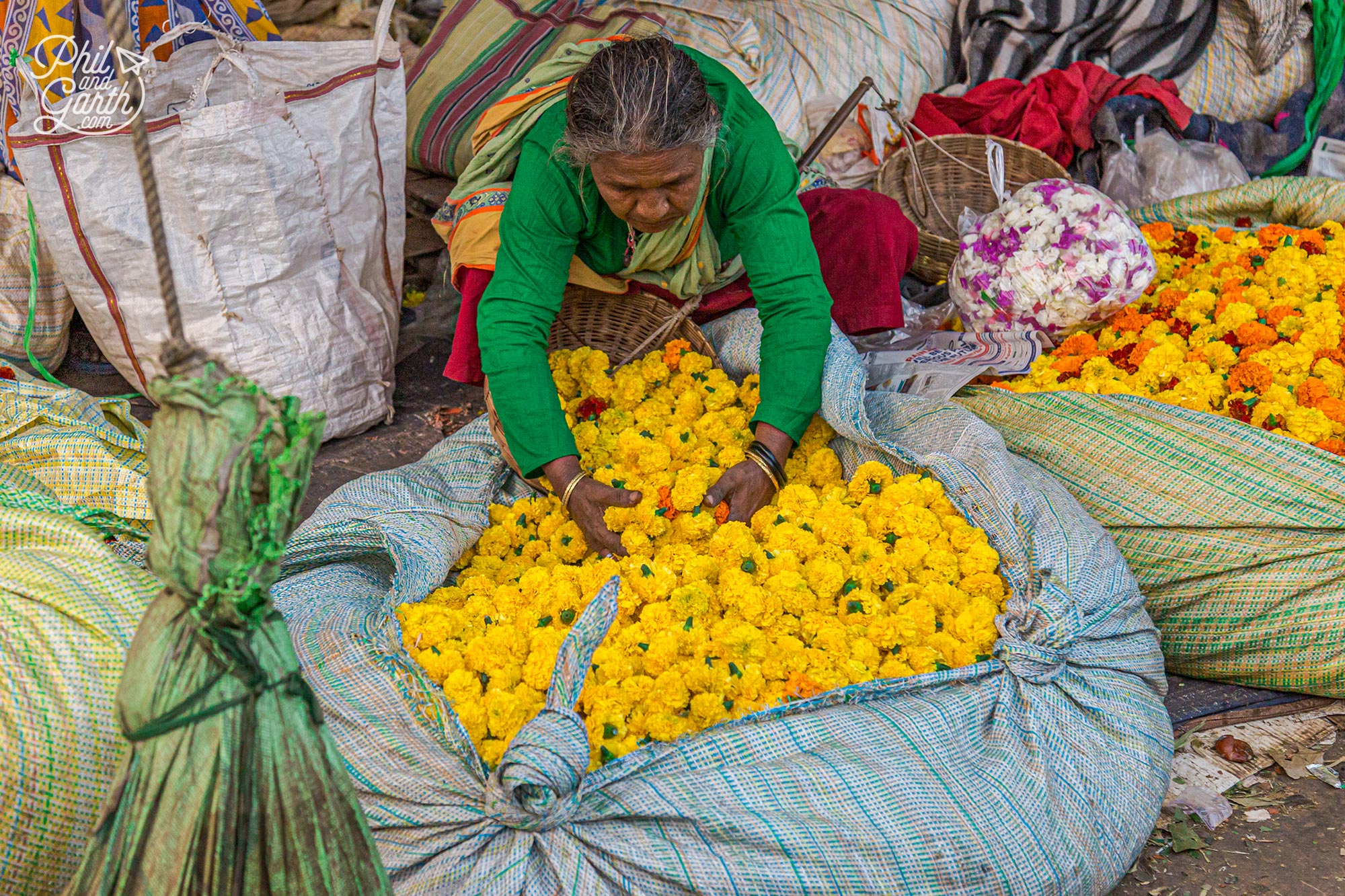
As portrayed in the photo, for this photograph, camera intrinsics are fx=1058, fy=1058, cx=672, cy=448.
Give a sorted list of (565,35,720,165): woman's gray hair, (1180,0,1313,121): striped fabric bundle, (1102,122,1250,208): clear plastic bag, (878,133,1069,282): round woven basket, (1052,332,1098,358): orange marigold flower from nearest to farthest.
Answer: (565,35,720,165): woman's gray hair
(1052,332,1098,358): orange marigold flower
(878,133,1069,282): round woven basket
(1102,122,1250,208): clear plastic bag
(1180,0,1313,121): striped fabric bundle

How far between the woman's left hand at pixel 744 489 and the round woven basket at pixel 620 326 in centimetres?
54

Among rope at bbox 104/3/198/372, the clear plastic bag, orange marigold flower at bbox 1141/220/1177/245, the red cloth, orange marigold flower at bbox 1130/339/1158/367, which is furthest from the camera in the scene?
the red cloth

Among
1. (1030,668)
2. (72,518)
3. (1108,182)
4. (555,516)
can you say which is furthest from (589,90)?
(1108,182)

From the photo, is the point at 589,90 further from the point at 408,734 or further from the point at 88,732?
the point at 88,732

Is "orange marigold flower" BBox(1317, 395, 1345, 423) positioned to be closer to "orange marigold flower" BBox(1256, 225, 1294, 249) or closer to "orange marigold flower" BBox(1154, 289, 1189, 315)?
"orange marigold flower" BBox(1154, 289, 1189, 315)

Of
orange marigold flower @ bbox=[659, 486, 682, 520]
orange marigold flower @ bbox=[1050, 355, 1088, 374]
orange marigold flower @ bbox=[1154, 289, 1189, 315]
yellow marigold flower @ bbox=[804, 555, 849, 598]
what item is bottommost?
orange marigold flower @ bbox=[659, 486, 682, 520]

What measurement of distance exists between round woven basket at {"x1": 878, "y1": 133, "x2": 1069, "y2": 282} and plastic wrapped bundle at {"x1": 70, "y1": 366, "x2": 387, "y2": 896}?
3048 millimetres

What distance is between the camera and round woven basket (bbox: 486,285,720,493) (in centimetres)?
293

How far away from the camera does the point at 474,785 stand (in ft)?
5.42

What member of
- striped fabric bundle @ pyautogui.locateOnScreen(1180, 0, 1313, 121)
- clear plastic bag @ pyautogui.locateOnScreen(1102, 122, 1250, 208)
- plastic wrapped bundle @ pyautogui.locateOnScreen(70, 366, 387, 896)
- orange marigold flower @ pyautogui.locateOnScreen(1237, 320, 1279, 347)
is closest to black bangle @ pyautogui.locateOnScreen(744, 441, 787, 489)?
orange marigold flower @ pyautogui.locateOnScreen(1237, 320, 1279, 347)

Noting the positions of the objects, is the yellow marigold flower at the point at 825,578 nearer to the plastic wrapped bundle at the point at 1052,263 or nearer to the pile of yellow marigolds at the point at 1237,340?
the pile of yellow marigolds at the point at 1237,340

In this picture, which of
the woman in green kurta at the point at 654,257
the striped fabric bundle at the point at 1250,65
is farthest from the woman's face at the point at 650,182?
the striped fabric bundle at the point at 1250,65

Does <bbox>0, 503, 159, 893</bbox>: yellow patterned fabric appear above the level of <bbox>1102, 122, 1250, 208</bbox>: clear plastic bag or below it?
below

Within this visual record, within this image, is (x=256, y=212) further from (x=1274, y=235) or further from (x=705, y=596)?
(x=1274, y=235)
